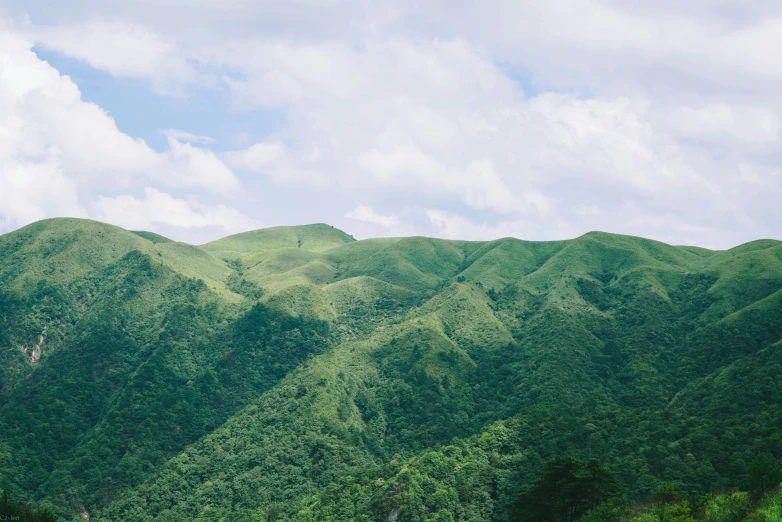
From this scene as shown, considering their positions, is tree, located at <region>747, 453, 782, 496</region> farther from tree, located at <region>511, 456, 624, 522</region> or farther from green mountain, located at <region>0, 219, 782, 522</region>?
green mountain, located at <region>0, 219, 782, 522</region>

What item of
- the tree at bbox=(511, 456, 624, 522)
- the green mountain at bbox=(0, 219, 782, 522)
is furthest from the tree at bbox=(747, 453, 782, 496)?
the green mountain at bbox=(0, 219, 782, 522)

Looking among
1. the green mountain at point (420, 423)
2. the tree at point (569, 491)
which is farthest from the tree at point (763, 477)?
the green mountain at point (420, 423)

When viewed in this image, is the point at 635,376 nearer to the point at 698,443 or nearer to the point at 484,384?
the point at 484,384

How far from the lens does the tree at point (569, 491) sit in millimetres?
85875

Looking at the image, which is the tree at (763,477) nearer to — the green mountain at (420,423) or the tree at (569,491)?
the tree at (569,491)

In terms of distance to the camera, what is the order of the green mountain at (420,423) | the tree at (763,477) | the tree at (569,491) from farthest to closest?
the green mountain at (420,423) < the tree at (569,491) < the tree at (763,477)

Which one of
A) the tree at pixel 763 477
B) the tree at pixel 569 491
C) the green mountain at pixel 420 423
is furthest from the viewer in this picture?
the green mountain at pixel 420 423

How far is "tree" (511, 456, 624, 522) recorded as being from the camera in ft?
282

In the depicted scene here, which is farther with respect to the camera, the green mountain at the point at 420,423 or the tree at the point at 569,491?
the green mountain at the point at 420,423

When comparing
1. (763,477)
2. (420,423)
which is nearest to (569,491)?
(763,477)

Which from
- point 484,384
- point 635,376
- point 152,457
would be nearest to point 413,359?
point 484,384

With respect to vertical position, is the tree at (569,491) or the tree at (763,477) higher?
the tree at (763,477)

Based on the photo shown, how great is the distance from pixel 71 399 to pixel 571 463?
150670mm

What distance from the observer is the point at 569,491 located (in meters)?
86.6
